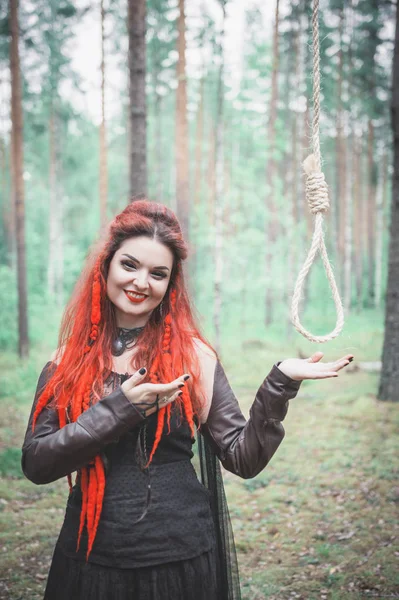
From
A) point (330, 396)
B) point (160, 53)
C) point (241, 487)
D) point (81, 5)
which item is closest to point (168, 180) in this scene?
point (160, 53)

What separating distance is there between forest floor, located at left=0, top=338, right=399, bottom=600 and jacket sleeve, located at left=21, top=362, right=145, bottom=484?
2.30m

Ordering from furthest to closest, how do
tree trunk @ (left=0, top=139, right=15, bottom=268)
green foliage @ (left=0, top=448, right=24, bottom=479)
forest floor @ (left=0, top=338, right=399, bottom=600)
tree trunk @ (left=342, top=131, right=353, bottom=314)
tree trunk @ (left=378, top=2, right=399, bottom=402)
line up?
tree trunk @ (left=0, top=139, right=15, bottom=268)
tree trunk @ (left=342, top=131, right=353, bottom=314)
tree trunk @ (left=378, top=2, right=399, bottom=402)
green foliage @ (left=0, top=448, right=24, bottom=479)
forest floor @ (left=0, top=338, right=399, bottom=600)

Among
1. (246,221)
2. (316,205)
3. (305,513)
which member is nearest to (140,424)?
(316,205)

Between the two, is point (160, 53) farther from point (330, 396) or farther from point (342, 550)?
point (342, 550)

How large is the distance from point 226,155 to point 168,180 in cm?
419

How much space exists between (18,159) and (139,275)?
9965mm

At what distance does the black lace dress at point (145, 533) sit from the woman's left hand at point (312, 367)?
0.46m

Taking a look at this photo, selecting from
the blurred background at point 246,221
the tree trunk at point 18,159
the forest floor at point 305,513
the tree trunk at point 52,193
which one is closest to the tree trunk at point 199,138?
the blurred background at point 246,221

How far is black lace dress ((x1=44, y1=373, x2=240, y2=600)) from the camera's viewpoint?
1771 mm

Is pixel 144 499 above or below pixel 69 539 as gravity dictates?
above

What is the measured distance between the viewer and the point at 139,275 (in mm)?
1938

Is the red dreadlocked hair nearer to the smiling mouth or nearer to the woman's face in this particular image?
the woman's face

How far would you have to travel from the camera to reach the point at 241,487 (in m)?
5.39

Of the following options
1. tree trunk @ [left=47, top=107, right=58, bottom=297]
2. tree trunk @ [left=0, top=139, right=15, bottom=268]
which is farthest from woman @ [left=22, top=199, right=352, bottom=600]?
tree trunk @ [left=0, top=139, right=15, bottom=268]
